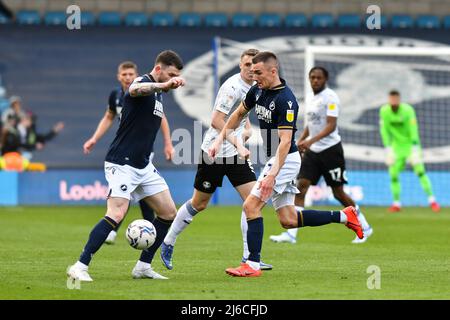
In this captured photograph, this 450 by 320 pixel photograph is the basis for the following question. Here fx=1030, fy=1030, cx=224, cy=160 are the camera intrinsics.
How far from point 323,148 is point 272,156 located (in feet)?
13.8

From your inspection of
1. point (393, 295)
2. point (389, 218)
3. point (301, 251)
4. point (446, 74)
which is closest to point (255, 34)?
point (446, 74)

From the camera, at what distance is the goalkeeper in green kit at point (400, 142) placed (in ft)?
70.0

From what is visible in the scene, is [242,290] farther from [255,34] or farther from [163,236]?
[255,34]

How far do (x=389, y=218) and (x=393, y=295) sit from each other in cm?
1110

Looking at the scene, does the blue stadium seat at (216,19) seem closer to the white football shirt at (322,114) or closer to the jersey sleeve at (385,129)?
the jersey sleeve at (385,129)

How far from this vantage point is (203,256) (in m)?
12.1

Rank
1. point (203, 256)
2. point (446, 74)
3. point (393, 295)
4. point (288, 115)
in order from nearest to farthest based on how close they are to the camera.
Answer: point (393, 295)
point (288, 115)
point (203, 256)
point (446, 74)

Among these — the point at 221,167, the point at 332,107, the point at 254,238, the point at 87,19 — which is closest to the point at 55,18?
the point at 87,19

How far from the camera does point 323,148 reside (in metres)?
14.5

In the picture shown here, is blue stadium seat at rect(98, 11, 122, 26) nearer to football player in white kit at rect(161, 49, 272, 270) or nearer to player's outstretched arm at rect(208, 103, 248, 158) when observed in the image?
football player in white kit at rect(161, 49, 272, 270)

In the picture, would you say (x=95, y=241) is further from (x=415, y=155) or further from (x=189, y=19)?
(x=189, y=19)

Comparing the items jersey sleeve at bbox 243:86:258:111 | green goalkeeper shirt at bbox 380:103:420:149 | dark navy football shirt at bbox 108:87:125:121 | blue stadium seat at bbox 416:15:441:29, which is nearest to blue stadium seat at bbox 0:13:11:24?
green goalkeeper shirt at bbox 380:103:420:149

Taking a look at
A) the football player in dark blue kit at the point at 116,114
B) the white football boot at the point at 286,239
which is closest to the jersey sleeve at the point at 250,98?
the football player in dark blue kit at the point at 116,114

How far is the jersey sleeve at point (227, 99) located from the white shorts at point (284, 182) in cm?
106
